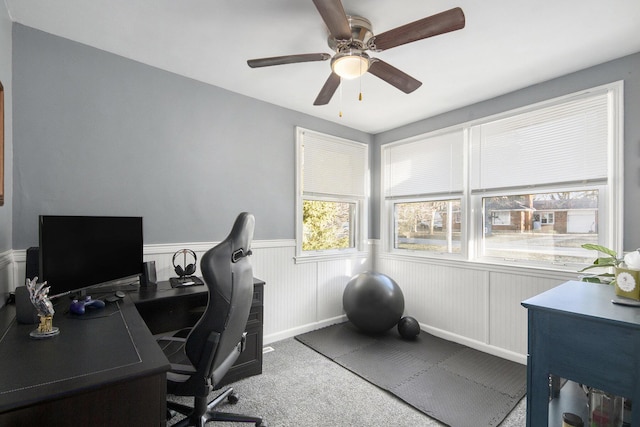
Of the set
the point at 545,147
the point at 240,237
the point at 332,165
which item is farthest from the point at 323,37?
the point at 545,147

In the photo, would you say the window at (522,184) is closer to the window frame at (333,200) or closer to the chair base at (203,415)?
the window frame at (333,200)

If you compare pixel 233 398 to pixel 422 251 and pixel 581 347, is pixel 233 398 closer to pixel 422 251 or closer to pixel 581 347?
pixel 581 347

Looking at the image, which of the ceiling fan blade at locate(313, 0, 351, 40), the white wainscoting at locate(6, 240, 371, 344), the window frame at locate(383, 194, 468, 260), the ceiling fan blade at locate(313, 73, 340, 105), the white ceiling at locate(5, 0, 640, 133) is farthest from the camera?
the window frame at locate(383, 194, 468, 260)

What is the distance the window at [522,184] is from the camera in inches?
92.5

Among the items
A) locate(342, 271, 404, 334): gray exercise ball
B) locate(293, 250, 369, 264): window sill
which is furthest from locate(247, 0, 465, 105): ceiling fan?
locate(342, 271, 404, 334): gray exercise ball

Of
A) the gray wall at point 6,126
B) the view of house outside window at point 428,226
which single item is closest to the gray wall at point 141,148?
the gray wall at point 6,126

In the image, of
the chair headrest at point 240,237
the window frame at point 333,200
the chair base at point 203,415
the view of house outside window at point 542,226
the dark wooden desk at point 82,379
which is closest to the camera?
the dark wooden desk at point 82,379

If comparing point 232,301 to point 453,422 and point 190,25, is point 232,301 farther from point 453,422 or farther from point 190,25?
point 190,25

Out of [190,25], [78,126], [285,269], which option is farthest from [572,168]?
[78,126]

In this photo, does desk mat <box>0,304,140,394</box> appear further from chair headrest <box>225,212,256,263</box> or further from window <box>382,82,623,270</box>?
window <box>382,82,623,270</box>

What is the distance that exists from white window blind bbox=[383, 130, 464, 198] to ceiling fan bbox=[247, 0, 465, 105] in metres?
1.43

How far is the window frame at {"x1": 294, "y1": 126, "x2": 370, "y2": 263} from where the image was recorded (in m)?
3.36

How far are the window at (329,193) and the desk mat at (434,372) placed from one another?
110 centimetres

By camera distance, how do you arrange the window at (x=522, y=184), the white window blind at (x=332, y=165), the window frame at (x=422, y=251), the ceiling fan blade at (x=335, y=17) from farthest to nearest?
the white window blind at (x=332, y=165) → the window frame at (x=422, y=251) → the window at (x=522, y=184) → the ceiling fan blade at (x=335, y=17)
